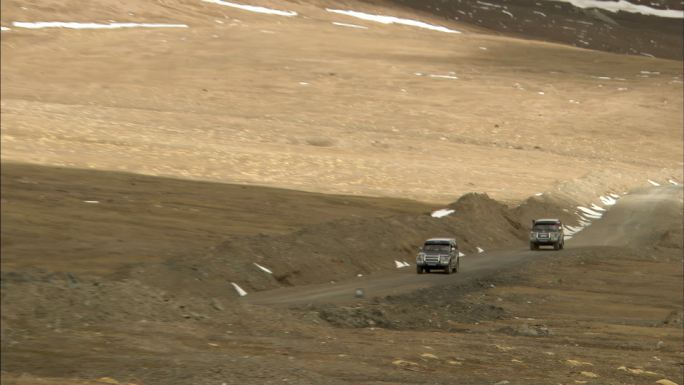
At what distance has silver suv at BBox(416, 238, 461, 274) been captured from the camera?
34.6 m

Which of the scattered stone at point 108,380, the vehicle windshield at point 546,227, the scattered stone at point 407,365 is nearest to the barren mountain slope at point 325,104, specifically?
the vehicle windshield at point 546,227

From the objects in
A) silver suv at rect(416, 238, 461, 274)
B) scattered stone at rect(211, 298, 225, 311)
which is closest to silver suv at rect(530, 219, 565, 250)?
silver suv at rect(416, 238, 461, 274)

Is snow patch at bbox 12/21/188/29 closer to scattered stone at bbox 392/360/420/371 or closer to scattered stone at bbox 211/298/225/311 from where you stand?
scattered stone at bbox 211/298/225/311

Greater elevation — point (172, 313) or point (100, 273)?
point (172, 313)

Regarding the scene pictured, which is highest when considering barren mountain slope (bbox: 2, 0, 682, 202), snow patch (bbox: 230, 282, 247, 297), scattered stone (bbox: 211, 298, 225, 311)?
scattered stone (bbox: 211, 298, 225, 311)

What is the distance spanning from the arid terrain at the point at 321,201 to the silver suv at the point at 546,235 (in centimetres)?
61

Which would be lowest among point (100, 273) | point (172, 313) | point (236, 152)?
point (236, 152)

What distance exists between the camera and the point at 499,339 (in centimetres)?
2273

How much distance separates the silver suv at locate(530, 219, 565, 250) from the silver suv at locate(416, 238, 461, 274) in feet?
26.9

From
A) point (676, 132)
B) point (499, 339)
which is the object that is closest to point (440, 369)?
point (499, 339)

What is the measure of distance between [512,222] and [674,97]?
56935 millimetres

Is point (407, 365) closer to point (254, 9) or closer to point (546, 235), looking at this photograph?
point (546, 235)

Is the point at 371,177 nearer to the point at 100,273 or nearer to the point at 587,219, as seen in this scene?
the point at 587,219

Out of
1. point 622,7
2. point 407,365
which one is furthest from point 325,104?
point 622,7
